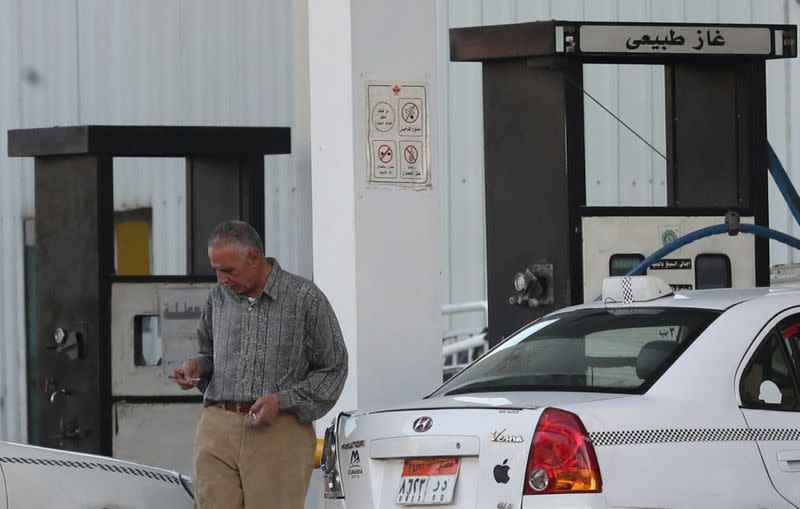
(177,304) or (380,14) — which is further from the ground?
(380,14)

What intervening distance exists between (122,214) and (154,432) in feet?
15.5

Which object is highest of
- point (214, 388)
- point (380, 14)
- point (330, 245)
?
point (380, 14)

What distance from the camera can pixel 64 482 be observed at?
248 inches

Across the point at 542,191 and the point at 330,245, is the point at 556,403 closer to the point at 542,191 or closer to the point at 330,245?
the point at 330,245

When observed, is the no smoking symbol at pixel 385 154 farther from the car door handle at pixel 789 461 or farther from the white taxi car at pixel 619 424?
the car door handle at pixel 789 461

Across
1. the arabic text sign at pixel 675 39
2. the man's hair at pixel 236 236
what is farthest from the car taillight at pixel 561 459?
the arabic text sign at pixel 675 39

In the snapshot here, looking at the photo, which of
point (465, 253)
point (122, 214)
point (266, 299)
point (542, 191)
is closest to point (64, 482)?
point (266, 299)

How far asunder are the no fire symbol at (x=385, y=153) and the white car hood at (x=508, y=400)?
7.19 ft

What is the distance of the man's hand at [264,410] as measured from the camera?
18.8 feet

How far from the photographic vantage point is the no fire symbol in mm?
7555

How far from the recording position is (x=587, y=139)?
47.1 feet

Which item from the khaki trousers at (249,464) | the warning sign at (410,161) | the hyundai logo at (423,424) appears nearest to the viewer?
the hyundai logo at (423,424)

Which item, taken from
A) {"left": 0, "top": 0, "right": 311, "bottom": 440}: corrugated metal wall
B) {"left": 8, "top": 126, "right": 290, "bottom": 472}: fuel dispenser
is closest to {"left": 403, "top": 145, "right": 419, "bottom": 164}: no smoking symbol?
{"left": 8, "top": 126, "right": 290, "bottom": 472}: fuel dispenser

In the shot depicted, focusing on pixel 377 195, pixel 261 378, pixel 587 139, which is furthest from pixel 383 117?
pixel 587 139
